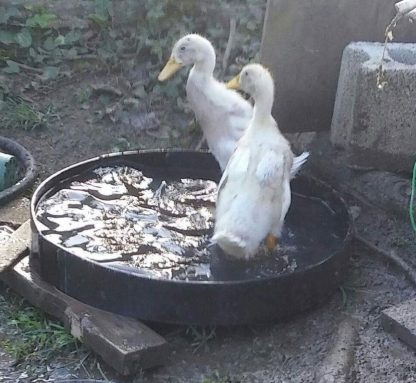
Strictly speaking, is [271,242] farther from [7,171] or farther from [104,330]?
[7,171]

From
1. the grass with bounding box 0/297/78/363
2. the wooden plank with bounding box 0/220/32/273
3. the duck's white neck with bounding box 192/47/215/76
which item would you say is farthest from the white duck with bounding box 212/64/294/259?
the wooden plank with bounding box 0/220/32/273

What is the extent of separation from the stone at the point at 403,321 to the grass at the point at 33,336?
1293 mm

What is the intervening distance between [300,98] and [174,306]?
192 centimetres

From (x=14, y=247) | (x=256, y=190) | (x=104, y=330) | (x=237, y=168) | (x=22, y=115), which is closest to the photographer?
(x=104, y=330)

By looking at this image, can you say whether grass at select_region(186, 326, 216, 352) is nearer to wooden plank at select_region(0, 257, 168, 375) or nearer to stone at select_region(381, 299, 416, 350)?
wooden plank at select_region(0, 257, 168, 375)

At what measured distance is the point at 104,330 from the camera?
136 inches

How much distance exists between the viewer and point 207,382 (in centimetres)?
336

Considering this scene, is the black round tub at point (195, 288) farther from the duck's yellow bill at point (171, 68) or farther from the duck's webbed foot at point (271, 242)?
the duck's yellow bill at point (171, 68)

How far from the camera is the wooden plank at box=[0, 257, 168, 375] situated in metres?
3.35

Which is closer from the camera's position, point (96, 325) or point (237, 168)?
point (96, 325)

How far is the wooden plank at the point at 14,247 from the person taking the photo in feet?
12.9

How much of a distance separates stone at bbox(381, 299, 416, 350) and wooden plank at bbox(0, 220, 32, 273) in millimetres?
1615

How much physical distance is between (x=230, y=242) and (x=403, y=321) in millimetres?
783

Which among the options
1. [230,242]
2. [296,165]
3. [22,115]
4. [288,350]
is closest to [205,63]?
[296,165]
